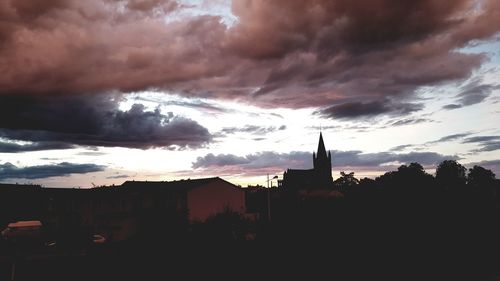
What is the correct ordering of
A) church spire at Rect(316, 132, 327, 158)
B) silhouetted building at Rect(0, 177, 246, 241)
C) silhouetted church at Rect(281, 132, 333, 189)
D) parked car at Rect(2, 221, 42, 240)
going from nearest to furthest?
parked car at Rect(2, 221, 42, 240), silhouetted building at Rect(0, 177, 246, 241), silhouetted church at Rect(281, 132, 333, 189), church spire at Rect(316, 132, 327, 158)

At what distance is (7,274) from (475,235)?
2704 centimetres

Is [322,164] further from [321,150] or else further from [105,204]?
[105,204]

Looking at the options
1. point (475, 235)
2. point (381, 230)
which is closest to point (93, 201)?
point (381, 230)

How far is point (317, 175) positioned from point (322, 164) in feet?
14.0

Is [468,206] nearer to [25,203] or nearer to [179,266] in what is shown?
[179,266]

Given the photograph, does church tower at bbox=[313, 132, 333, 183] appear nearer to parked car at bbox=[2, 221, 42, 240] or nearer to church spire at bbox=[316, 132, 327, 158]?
church spire at bbox=[316, 132, 327, 158]

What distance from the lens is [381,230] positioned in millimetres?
23406

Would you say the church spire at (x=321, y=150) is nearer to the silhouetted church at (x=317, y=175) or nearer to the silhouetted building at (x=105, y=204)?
the silhouetted church at (x=317, y=175)

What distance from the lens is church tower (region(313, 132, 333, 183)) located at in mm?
147000

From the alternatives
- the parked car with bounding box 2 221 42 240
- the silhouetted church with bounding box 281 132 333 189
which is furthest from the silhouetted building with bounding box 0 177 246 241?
the silhouetted church with bounding box 281 132 333 189

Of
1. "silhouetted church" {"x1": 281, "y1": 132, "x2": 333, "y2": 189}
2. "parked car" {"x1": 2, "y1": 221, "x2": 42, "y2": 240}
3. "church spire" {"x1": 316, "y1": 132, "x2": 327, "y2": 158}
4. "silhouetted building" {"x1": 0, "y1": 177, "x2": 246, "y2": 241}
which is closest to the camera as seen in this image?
"parked car" {"x1": 2, "y1": 221, "x2": 42, "y2": 240}

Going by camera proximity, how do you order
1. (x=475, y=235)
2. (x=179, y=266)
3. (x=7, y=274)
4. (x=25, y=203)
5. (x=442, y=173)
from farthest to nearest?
1. (x=442, y=173)
2. (x=25, y=203)
3. (x=475, y=235)
4. (x=7, y=274)
5. (x=179, y=266)

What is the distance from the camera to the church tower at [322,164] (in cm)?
14700

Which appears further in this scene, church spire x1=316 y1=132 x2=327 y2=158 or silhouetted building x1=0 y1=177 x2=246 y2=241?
church spire x1=316 y1=132 x2=327 y2=158
